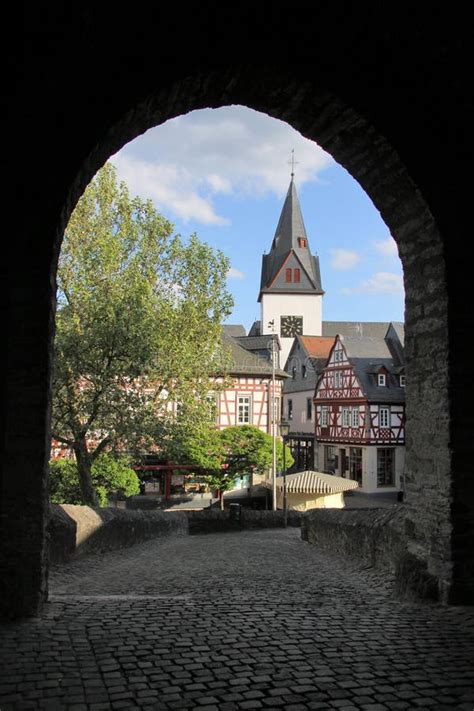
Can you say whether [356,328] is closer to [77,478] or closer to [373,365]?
[373,365]

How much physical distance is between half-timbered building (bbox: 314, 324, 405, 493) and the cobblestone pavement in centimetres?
2499

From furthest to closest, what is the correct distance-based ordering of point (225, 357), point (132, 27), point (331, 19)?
point (225, 357) < point (331, 19) < point (132, 27)

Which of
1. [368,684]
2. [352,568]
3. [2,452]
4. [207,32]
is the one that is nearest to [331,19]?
[207,32]

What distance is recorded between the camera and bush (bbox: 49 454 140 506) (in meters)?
16.3

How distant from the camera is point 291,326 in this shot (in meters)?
52.5

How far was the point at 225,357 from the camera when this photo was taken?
18406 millimetres

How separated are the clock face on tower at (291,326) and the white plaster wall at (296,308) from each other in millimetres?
318

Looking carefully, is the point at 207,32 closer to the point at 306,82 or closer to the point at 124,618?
the point at 306,82

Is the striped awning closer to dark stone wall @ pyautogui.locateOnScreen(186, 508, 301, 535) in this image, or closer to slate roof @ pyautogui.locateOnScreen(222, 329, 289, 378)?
dark stone wall @ pyautogui.locateOnScreen(186, 508, 301, 535)

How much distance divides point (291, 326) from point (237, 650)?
1949 inches

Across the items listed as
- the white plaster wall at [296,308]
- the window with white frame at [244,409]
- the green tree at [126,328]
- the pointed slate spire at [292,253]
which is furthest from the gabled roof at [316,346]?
Result: the green tree at [126,328]

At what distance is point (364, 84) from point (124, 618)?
161 inches

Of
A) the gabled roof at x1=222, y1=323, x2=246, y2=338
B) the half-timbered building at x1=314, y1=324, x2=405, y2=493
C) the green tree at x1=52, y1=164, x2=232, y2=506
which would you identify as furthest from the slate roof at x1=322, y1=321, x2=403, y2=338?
the green tree at x1=52, y1=164, x2=232, y2=506

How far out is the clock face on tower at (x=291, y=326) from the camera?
52.4 meters
